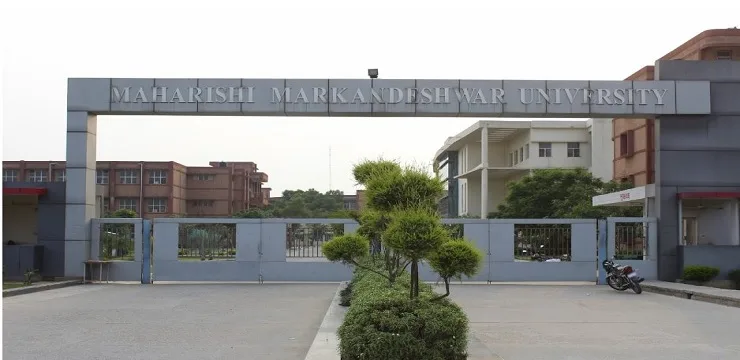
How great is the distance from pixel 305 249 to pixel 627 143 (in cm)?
2775

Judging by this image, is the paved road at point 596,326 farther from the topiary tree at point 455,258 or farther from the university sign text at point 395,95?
the university sign text at point 395,95

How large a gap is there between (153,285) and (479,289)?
369 inches

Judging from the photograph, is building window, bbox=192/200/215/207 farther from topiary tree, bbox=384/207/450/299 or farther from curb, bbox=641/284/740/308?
topiary tree, bbox=384/207/450/299

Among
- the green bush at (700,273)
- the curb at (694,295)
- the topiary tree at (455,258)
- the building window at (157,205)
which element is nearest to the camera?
the topiary tree at (455,258)

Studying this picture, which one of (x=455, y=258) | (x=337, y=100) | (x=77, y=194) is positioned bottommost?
(x=455, y=258)

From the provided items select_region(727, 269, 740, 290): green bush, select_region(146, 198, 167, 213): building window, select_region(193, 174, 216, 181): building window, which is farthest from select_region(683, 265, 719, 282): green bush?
select_region(193, 174, 216, 181): building window

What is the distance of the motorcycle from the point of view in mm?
19125

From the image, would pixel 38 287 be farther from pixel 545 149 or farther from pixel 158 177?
pixel 158 177

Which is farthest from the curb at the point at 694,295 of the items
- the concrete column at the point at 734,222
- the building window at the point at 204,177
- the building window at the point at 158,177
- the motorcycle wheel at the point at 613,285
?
the building window at the point at 204,177

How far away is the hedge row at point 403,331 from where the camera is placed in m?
7.37

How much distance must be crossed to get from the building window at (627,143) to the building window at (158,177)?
154 ft

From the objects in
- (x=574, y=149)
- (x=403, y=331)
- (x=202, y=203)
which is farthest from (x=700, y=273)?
(x=202, y=203)

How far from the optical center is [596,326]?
1246 cm

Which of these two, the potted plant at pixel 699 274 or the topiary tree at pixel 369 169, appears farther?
the potted plant at pixel 699 274
